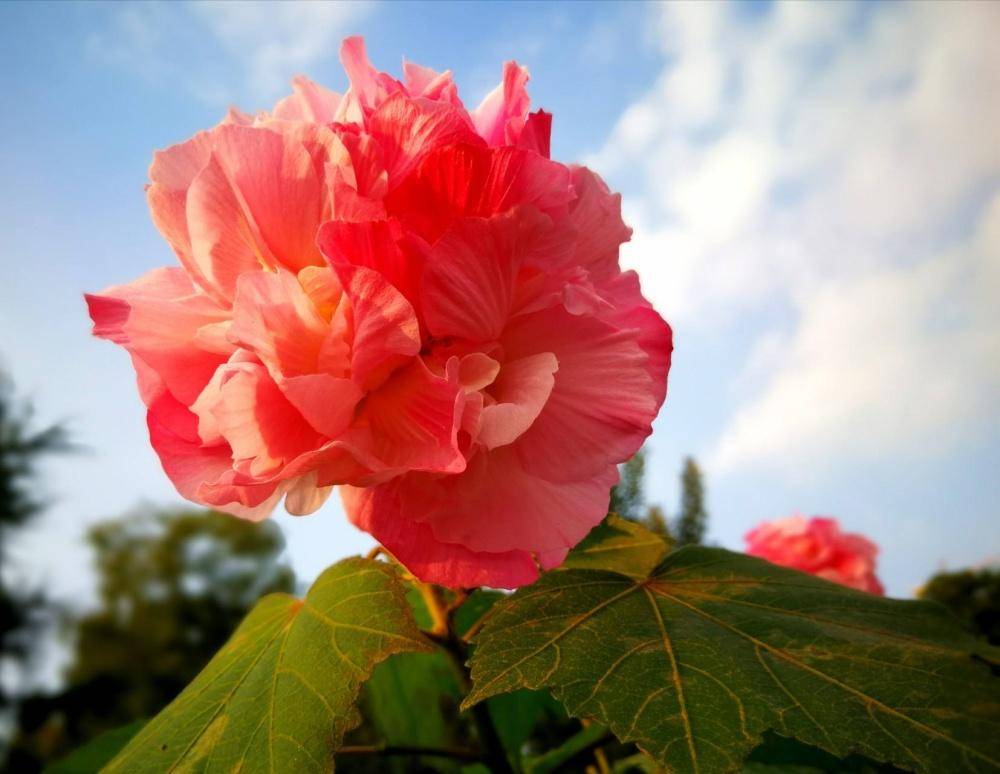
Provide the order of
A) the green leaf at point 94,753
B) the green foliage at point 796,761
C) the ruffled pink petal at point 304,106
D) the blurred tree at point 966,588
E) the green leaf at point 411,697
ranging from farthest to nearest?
the blurred tree at point 966,588 < the green leaf at point 411,697 < the green leaf at point 94,753 < the green foliage at point 796,761 < the ruffled pink petal at point 304,106

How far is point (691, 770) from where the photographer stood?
714 mm

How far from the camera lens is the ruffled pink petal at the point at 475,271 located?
0.78 m

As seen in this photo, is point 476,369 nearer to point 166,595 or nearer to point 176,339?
point 176,339

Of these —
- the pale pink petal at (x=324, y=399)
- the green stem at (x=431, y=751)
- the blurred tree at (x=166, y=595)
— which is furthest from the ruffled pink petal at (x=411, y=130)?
the blurred tree at (x=166, y=595)

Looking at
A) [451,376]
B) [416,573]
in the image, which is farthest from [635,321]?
[416,573]

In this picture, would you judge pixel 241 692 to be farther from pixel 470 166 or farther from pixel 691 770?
pixel 470 166

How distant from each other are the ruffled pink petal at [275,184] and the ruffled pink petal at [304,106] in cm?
15

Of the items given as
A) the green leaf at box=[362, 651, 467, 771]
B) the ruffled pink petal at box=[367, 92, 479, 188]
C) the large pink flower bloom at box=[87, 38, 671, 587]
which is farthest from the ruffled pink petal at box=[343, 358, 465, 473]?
Answer: the green leaf at box=[362, 651, 467, 771]

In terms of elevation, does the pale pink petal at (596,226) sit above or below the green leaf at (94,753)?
above

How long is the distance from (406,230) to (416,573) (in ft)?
1.21

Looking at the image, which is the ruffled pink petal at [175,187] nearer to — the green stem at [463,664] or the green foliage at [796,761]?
the green stem at [463,664]

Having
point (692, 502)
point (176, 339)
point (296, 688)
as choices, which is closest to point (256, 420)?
point (176, 339)

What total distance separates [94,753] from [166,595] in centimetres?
1579

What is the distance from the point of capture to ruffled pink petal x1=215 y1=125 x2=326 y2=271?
836 mm
